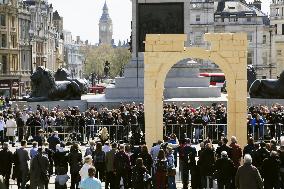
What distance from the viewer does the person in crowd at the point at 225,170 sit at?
18.9 meters

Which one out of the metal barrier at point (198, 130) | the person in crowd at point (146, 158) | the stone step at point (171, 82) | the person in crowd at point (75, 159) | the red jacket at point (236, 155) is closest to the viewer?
the person in crowd at point (146, 158)

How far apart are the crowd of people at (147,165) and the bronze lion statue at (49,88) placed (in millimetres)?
21558

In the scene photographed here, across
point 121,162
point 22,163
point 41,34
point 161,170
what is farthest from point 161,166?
point 41,34

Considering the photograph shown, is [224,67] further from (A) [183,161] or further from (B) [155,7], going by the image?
(B) [155,7]

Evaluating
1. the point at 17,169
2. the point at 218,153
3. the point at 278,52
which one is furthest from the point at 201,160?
the point at 278,52

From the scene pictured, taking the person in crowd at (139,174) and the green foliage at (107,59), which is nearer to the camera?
the person in crowd at (139,174)

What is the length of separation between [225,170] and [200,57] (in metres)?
7.58

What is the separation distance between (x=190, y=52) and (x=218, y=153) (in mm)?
6110

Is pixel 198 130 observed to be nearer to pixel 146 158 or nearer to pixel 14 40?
pixel 146 158

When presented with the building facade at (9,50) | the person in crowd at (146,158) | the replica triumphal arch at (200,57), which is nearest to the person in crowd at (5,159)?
the person in crowd at (146,158)

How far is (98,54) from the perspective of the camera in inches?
6501

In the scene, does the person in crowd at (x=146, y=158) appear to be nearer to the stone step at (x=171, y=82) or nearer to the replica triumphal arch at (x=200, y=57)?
the replica triumphal arch at (x=200, y=57)

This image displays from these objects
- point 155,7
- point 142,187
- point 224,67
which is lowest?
point 142,187

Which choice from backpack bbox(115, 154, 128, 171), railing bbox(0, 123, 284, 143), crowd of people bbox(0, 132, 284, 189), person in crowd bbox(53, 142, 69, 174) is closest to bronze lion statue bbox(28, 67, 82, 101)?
railing bbox(0, 123, 284, 143)
